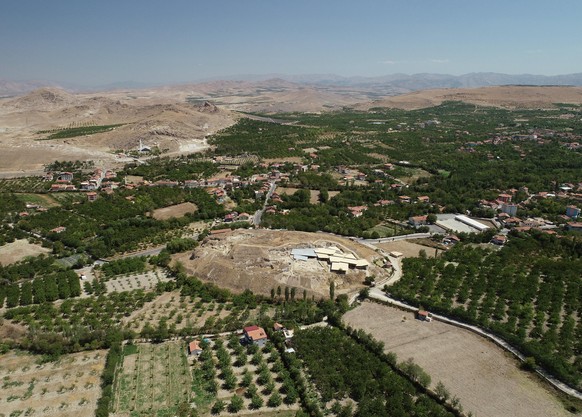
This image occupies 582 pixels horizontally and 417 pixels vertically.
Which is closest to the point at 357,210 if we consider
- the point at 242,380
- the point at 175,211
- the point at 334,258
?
the point at 334,258

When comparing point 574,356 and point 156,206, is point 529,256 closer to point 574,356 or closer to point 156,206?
point 574,356

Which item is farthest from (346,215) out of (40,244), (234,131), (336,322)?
(234,131)

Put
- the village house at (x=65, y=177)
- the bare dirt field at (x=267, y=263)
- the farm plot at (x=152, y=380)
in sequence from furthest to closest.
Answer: the village house at (x=65, y=177), the bare dirt field at (x=267, y=263), the farm plot at (x=152, y=380)

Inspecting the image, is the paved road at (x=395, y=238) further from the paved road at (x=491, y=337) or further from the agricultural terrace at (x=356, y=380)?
the agricultural terrace at (x=356, y=380)

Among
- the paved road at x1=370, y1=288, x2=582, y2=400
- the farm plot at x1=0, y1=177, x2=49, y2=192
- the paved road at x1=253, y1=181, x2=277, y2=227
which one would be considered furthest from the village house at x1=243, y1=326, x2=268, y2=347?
the farm plot at x1=0, y1=177, x2=49, y2=192

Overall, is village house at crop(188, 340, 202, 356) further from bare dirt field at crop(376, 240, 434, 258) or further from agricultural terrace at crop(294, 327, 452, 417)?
bare dirt field at crop(376, 240, 434, 258)

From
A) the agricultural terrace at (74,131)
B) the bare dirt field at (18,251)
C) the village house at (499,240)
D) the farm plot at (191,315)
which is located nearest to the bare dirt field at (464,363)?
the farm plot at (191,315)
